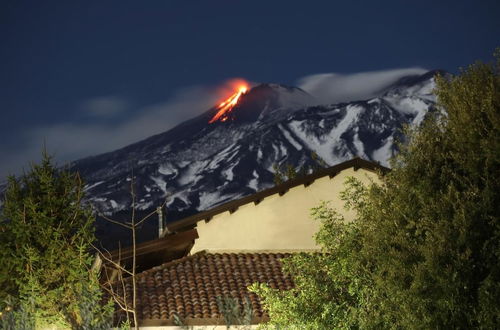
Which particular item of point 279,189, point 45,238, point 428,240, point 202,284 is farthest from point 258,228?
point 428,240

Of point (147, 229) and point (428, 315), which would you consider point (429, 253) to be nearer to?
point (428, 315)

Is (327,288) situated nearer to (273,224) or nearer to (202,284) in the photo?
(202,284)

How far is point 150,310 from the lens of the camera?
23.9 m

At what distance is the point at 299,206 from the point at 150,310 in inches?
301

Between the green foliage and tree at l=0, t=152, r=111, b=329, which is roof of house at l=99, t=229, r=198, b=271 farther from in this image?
the green foliage

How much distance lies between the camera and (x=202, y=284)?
25.8m

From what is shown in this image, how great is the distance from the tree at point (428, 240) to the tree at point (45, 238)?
9.40 meters

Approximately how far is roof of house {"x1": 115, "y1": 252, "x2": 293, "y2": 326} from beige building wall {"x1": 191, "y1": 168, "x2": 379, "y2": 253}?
458 millimetres

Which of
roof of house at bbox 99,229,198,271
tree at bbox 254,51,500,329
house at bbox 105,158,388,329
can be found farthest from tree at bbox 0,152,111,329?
tree at bbox 254,51,500,329

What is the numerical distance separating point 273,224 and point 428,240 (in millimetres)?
14734

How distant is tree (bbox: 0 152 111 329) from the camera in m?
24.6

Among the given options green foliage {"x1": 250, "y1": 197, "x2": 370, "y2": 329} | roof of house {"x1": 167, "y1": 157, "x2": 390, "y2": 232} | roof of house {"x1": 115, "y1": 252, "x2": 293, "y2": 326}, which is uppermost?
green foliage {"x1": 250, "y1": 197, "x2": 370, "y2": 329}

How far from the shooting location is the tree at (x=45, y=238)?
24.6m

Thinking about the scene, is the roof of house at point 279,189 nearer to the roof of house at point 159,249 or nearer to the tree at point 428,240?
the roof of house at point 159,249
